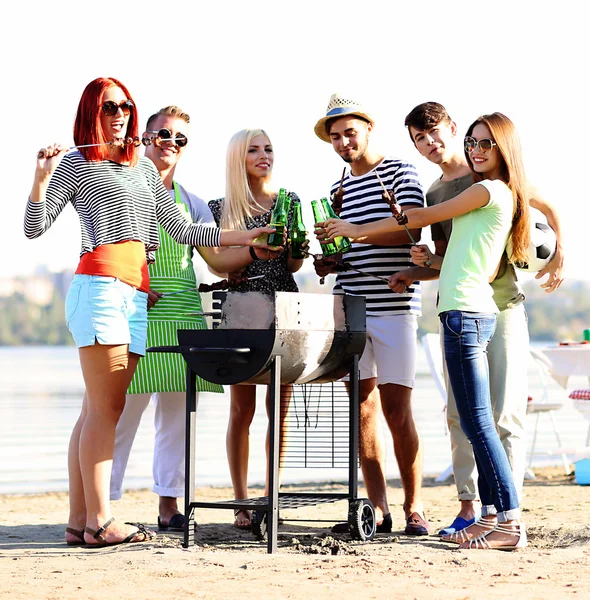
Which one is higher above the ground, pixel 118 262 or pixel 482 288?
pixel 118 262

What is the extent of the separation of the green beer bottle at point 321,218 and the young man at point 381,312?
65 millimetres

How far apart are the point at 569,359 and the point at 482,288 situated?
12.1ft

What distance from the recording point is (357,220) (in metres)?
5.02

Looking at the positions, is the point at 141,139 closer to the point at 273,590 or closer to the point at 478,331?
the point at 478,331

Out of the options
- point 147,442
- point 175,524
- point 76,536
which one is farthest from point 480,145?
point 147,442

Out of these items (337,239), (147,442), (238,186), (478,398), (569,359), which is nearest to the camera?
(478,398)

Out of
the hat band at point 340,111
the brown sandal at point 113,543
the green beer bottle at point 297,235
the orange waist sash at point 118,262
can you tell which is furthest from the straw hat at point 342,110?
the brown sandal at point 113,543

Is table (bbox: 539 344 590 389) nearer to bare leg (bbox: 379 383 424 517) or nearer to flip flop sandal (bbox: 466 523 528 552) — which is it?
bare leg (bbox: 379 383 424 517)

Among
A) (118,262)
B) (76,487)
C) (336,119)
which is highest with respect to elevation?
(336,119)

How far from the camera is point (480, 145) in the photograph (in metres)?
4.36

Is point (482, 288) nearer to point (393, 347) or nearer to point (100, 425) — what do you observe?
point (393, 347)

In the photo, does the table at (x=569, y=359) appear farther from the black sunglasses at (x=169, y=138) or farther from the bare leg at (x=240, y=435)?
the black sunglasses at (x=169, y=138)

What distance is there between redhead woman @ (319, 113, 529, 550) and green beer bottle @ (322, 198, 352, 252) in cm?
43

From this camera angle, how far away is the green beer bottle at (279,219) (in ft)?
15.2
